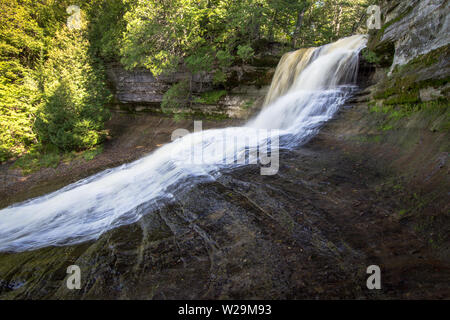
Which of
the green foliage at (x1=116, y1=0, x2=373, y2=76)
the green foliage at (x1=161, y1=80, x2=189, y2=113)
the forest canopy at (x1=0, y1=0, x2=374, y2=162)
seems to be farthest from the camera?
the green foliage at (x1=161, y1=80, x2=189, y2=113)

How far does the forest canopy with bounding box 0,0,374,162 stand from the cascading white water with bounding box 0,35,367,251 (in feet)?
14.6

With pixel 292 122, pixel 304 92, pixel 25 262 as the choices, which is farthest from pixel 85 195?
pixel 304 92

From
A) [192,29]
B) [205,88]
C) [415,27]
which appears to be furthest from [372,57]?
[205,88]

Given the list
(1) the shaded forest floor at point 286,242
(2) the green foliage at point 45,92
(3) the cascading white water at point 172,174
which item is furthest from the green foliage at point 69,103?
(1) the shaded forest floor at point 286,242

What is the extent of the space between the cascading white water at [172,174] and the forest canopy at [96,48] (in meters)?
4.46

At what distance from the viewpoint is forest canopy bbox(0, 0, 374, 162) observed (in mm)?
11375

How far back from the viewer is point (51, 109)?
41.5 ft

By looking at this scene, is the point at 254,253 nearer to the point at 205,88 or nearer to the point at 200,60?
the point at 200,60

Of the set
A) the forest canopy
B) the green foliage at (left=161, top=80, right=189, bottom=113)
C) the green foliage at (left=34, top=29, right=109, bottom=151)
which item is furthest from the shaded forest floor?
the green foliage at (left=34, top=29, right=109, bottom=151)

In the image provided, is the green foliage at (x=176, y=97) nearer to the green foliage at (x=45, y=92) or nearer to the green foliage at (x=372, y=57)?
the green foliage at (x=45, y=92)

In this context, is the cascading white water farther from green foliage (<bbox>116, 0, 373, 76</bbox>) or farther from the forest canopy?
the forest canopy

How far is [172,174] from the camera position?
5.85 meters

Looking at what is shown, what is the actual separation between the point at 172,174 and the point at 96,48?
1759cm

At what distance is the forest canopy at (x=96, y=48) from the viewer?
11375 millimetres
